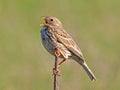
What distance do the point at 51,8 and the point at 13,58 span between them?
3.40 m

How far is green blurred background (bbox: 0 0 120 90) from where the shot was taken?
10.9m

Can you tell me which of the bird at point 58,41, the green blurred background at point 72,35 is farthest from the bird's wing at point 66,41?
the green blurred background at point 72,35

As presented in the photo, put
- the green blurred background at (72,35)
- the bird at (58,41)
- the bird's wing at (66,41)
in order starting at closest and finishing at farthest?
the bird at (58,41)
the bird's wing at (66,41)
the green blurred background at (72,35)

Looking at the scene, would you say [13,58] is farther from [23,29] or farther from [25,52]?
[23,29]

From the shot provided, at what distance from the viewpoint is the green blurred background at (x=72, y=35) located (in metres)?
10.9

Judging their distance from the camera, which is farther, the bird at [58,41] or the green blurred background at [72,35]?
the green blurred background at [72,35]

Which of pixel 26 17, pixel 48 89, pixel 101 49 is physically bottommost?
pixel 48 89

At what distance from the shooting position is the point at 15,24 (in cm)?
1293

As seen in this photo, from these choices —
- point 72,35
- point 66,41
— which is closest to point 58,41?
point 66,41

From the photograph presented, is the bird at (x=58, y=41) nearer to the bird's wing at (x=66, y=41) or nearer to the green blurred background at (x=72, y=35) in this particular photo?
the bird's wing at (x=66, y=41)

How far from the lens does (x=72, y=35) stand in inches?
472

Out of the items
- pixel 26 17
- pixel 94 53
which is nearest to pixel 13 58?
pixel 94 53

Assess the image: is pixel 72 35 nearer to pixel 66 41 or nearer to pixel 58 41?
pixel 66 41

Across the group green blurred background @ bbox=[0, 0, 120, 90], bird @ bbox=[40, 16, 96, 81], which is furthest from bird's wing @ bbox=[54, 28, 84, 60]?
green blurred background @ bbox=[0, 0, 120, 90]
